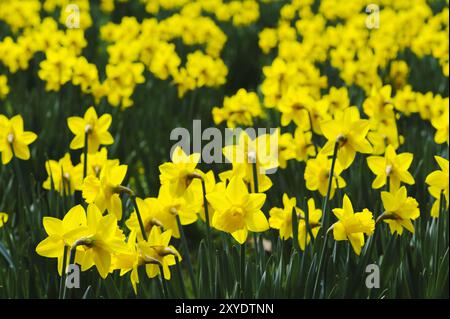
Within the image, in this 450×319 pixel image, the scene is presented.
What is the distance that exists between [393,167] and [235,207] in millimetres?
610

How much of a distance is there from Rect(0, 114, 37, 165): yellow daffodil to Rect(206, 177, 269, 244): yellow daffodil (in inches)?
33.1

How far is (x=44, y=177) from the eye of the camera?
121 inches

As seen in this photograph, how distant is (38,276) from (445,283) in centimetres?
124

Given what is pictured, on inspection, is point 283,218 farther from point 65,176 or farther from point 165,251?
point 65,176

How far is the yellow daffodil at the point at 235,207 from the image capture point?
1532 millimetres

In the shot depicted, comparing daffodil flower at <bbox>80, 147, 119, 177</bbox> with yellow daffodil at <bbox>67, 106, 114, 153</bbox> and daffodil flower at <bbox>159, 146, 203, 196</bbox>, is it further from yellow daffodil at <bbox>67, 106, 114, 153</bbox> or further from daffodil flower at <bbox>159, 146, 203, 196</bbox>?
daffodil flower at <bbox>159, 146, 203, 196</bbox>

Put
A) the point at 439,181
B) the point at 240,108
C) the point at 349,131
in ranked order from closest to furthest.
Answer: the point at 349,131 → the point at 439,181 → the point at 240,108

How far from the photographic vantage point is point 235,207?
5.06ft

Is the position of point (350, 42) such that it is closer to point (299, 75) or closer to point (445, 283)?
point (299, 75)

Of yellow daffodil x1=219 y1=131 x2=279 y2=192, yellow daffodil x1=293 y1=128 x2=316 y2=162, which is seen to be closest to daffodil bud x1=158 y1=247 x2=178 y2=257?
yellow daffodil x1=219 y1=131 x2=279 y2=192

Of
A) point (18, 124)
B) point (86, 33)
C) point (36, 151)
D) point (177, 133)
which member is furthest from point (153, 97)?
point (86, 33)

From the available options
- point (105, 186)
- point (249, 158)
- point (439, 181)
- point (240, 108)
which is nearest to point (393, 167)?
point (439, 181)

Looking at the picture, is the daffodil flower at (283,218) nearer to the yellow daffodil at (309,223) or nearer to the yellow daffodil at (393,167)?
the yellow daffodil at (309,223)

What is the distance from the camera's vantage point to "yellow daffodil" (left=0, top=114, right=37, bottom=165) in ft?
6.85
